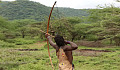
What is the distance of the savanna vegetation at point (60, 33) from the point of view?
797cm

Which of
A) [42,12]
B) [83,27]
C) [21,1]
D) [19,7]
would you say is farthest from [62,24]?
[21,1]

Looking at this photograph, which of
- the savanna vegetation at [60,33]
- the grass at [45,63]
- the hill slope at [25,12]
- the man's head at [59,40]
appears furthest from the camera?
the hill slope at [25,12]

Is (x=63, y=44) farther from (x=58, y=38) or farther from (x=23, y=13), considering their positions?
(x=23, y=13)

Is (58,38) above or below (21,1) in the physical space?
below

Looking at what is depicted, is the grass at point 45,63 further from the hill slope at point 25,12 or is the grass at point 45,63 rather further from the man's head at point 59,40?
the hill slope at point 25,12

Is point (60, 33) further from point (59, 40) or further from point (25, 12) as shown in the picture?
point (25, 12)

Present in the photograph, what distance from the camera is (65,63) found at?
3.42m

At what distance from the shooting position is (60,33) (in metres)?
15.2

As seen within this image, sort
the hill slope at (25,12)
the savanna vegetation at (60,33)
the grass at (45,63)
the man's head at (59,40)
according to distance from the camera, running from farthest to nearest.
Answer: the hill slope at (25,12), the savanna vegetation at (60,33), the grass at (45,63), the man's head at (59,40)

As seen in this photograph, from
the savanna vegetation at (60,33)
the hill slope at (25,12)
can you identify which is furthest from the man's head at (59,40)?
the hill slope at (25,12)

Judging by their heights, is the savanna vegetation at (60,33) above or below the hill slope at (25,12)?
below

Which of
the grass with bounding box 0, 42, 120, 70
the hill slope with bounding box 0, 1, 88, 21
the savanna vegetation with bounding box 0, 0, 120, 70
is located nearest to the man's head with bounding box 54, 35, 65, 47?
the savanna vegetation with bounding box 0, 0, 120, 70

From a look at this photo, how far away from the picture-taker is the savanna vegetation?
26.1 feet

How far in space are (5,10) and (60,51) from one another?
54.8 metres
